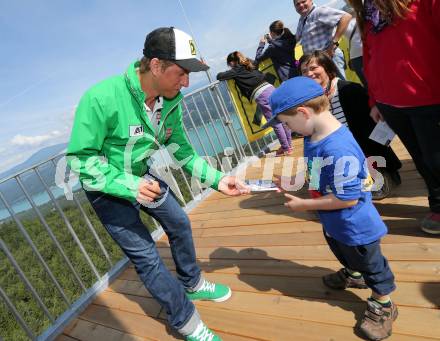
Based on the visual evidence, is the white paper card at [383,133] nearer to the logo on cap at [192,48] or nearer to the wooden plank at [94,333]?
the logo on cap at [192,48]

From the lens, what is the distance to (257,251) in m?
2.98

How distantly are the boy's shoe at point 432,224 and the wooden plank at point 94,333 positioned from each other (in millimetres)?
2223

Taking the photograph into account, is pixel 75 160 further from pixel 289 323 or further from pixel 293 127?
pixel 289 323

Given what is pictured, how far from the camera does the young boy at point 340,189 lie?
154cm

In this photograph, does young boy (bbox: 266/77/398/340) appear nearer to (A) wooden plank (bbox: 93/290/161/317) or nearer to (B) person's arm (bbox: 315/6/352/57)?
(A) wooden plank (bbox: 93/290/161/317)

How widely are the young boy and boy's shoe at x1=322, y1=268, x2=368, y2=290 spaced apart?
309mm

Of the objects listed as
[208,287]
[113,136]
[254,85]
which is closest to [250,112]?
[254,85]

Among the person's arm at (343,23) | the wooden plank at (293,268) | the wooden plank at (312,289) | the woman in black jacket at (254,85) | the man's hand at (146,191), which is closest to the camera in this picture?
the man's hand at (146,191)

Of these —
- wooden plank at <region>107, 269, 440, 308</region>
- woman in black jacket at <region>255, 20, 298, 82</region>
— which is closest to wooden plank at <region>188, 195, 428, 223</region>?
wooden plank at <region>107, 269, 440, 308</region>

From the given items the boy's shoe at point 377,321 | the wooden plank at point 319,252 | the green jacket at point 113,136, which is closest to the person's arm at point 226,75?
the wooden plank at point 319,252

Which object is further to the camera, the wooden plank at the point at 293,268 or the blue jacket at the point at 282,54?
the blue jacket at the point at 282,54

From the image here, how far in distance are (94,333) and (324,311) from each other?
6.28ft

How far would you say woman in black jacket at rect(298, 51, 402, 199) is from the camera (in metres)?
2.88

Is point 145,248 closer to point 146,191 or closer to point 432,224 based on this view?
point 146,191
